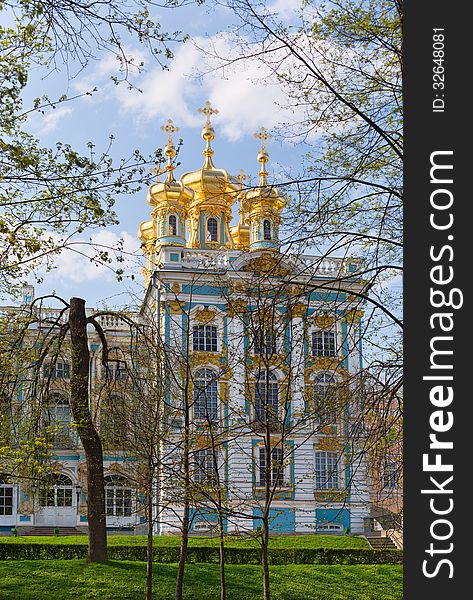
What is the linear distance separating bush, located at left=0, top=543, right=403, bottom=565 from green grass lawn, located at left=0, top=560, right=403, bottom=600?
145 centimetres

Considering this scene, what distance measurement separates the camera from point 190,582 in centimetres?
1708

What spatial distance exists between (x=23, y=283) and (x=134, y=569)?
9219mm

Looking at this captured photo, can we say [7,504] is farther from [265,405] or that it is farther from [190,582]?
[265,405]

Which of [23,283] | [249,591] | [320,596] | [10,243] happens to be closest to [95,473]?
[249,591]

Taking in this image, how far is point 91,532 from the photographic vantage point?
17.9 metres

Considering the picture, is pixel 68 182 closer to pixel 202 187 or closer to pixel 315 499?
pixel 315 499

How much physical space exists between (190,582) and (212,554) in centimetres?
311

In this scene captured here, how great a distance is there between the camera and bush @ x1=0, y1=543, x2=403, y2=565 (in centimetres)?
2016

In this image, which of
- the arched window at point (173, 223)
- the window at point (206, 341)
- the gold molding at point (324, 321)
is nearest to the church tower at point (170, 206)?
the arched window at point (173, 223)

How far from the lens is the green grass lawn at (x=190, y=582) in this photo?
1602 cm

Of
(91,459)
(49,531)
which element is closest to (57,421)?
(91,459)

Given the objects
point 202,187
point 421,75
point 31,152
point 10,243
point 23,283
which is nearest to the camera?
point 421,75

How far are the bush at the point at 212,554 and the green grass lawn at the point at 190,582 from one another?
145 centimetres

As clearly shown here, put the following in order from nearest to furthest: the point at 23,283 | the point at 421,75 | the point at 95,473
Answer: the point at 421,75
the point at 23,283
the point at 95,473
